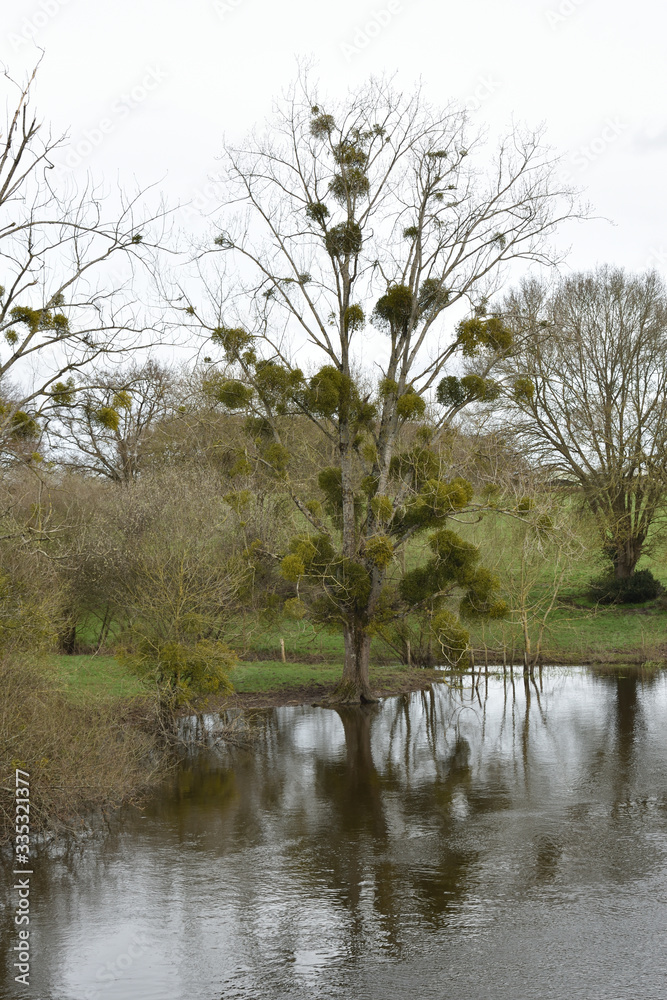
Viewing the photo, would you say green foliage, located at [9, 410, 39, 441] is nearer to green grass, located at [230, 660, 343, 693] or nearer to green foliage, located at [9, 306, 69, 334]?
green foliage, located at [9, 306, 69, 334]

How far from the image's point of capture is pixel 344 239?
76.2 feet

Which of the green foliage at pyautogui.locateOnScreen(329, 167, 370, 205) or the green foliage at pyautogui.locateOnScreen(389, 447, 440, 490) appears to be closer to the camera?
the green foliage at pyautogui.locateOnScreen(389, 447, 440, 490)

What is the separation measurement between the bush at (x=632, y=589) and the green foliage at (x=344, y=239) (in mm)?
18632

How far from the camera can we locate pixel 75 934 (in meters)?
9.70

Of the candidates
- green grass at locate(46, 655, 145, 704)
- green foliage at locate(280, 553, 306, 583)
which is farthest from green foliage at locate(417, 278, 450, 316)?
green grass at locate(46, 655, 145, 704)

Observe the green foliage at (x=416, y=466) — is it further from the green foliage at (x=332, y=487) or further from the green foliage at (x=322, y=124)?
the green foliage at (x=322, y=124)

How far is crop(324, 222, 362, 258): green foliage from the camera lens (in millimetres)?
23203

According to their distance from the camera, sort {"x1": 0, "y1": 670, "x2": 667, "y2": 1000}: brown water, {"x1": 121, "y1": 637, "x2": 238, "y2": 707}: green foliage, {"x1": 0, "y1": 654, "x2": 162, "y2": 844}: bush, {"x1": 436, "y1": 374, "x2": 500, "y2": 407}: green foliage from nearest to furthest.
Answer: {"x1": 0, "y1": 670, "x2": 667, "y2": 1000}: brown water, {"x1": 0, "y1": 654, "x2": 162, "y2": 844}: bush, {"x1": 121, "y1": 637, "x2": 238, "y2": 707}: green foliage, {"x1": 436, "y1": 374, "x2": 500, "y2": 407}: green foliage

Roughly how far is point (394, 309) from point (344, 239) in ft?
7.62

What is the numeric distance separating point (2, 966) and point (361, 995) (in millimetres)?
3586

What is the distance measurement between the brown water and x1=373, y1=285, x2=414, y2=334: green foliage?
1040cm

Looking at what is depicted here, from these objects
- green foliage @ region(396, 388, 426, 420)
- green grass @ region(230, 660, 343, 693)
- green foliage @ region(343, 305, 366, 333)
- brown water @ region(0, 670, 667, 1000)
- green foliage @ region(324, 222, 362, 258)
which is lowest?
brown water @ region(0, 670, 667, 1000)

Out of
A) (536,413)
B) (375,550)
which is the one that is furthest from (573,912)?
(536,413)

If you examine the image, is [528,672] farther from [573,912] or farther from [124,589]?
[573,912]
